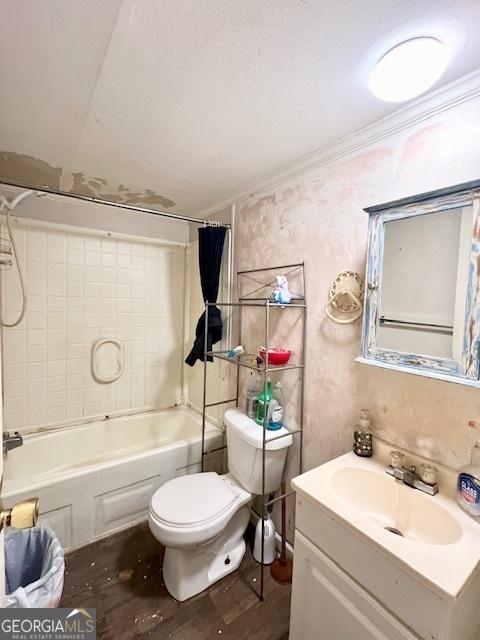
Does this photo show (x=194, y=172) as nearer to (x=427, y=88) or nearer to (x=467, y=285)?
(x=427, y=88)

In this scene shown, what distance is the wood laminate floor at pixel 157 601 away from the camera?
4.31 ft

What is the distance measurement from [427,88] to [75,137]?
4.88ft

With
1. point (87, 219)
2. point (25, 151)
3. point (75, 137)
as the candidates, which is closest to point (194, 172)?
point (75, 137)

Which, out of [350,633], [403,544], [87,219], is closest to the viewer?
[403,544]

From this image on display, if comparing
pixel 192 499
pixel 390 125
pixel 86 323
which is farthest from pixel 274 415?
pixel 86 323

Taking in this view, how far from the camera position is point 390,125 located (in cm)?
119

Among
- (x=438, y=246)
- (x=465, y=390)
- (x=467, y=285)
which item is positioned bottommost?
(x=465, y=390)

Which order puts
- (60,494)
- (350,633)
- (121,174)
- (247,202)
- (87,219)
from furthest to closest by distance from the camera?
(87,219)
(247,202)
(121,174)
(60,494)
(350,633)

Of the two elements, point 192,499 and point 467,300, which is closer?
point 467,300

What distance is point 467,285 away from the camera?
935mm

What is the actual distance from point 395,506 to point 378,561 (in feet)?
1.08

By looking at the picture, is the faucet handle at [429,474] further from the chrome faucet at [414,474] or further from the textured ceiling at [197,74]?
the textured ceiling at [197,74]

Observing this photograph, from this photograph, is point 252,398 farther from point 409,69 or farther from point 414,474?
point 409,69

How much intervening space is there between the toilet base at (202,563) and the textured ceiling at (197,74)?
1.97 meters
